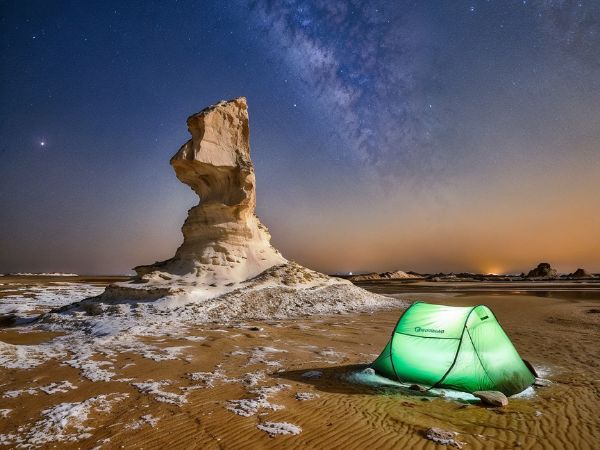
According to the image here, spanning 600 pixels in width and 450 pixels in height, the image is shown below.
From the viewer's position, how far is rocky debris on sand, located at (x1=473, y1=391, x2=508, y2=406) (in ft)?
20.3

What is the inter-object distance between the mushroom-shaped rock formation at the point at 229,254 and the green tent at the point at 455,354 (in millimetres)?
10576

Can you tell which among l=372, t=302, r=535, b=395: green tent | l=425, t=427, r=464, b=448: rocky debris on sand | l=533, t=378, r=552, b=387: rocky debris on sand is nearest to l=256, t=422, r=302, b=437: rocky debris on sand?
l=425, t=427, r=464, b=448: rocky debris on sand

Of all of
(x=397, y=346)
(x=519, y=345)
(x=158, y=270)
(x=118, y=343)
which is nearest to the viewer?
(x=397, y=346)

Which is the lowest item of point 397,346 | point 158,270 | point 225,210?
point 397,346

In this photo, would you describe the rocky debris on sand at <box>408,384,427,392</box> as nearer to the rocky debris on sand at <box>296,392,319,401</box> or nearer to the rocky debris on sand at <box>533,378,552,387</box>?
the rocky debris on sand at <box>296,392,319,401</box>

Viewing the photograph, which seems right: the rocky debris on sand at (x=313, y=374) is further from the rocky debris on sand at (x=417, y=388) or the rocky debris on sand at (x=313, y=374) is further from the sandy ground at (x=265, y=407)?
the rocky debris on sand at (x=417, y=388)

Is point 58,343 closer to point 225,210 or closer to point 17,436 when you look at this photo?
point 17,436

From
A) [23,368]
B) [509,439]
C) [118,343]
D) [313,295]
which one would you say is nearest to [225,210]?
[313,295]

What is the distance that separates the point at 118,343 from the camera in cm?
1107

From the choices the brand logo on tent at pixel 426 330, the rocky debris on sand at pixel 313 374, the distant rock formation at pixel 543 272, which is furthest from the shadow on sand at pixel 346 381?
the distant rock formation at pixel 543 272

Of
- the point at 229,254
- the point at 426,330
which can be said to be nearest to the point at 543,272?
the point at 229,254

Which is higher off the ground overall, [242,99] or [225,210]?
[242,99]

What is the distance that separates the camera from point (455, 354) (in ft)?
23.2

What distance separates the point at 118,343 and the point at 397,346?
28.7 ft
